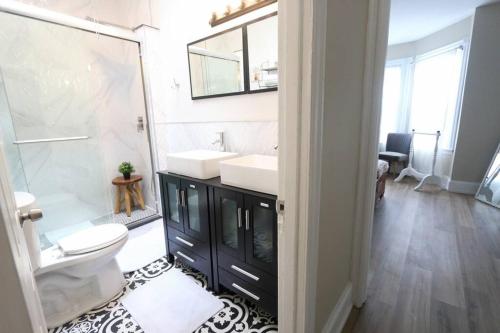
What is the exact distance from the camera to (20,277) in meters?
0.48

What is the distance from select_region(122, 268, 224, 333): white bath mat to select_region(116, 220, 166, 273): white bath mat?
0.31 meters

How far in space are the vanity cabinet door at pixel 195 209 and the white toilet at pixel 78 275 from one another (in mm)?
476

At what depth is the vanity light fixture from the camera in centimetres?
169

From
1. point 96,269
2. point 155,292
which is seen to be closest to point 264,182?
point 155,292

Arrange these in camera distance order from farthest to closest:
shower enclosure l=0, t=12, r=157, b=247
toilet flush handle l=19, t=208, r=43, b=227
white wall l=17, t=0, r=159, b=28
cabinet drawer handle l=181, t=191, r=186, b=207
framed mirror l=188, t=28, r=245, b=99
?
white wall l=17, t=0, r=159, b=28 → shower enclosure l=0, t=12, r=157, b=247 → framed mirror l=188, t=28, r=245, b=99 → cabinet drawer handle l=181, t=191, r=186, b=207 → toilet flush handle l=19, t=208, r=43, b=227

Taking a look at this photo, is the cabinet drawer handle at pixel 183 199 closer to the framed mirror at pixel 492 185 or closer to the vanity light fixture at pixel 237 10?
the vanity light fixture at pixel 237 10

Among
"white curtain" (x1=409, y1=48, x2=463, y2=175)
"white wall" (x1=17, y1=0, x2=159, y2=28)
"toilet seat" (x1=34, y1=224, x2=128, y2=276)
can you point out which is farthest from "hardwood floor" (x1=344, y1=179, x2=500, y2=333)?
"white wall" (x1=17, y1=0, x2=159, y2=28)

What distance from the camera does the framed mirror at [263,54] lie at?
5.51 ft

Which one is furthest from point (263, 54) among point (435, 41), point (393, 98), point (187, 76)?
point (393, 98)

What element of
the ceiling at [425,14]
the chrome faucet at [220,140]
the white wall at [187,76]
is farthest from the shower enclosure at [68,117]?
the ceiling at [425,14]

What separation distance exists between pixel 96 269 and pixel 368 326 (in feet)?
5.83

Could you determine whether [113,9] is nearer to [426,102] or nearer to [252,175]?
[252,175]

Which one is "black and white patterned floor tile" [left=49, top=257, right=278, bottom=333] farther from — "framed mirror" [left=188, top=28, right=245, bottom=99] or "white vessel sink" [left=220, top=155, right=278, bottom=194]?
"framed mirror" [left=188, top=28, right=245, bottom=99]

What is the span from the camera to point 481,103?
3268 mm
